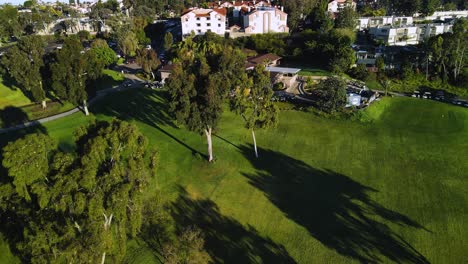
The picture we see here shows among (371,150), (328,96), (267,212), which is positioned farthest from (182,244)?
(328,96)

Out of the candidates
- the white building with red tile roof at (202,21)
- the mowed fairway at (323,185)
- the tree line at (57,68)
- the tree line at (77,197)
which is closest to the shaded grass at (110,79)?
the tree line at (57,68)

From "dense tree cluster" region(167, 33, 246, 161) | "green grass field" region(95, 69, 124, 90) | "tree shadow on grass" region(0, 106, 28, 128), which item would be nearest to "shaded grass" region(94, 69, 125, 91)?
"green grass field" region(95, 69, 124, 90)

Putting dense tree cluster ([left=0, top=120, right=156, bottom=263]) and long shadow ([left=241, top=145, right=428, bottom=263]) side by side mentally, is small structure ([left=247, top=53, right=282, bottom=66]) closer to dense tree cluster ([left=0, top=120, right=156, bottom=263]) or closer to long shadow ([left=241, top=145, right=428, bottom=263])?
long shadow ([left=241, top=145, right=428, bottom=263])

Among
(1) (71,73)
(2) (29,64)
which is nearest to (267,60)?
(1) (71,73)

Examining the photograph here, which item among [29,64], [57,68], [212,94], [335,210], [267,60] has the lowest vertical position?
[335,210]

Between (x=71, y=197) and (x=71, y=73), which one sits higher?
(x=71, y=73)

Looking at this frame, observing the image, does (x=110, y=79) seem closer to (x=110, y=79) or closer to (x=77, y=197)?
(x=110, y=79)
